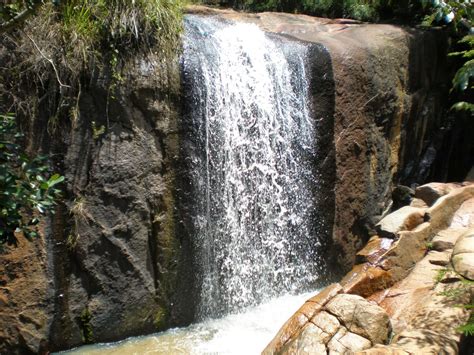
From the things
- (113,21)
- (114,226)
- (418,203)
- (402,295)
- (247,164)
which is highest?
(113,21)

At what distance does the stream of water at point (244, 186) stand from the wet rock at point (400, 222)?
778mm

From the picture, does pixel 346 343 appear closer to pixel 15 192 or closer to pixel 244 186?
pixel 244 186

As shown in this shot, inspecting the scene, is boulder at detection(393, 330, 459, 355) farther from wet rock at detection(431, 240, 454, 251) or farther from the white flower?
the white flower

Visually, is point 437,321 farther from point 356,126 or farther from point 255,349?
point 356,126

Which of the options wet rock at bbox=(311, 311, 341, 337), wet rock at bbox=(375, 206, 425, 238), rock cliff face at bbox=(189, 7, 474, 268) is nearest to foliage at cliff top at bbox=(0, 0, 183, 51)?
rock cliff face at bbox=(189, 7, 474, 268)

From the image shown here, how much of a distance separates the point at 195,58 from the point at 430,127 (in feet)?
14.3

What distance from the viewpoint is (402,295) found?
5.12 meters

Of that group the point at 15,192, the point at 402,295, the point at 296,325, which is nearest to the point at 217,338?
the point at 296,325

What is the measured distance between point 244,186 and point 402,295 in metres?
1.89

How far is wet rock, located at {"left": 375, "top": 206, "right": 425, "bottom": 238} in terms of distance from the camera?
606 cm

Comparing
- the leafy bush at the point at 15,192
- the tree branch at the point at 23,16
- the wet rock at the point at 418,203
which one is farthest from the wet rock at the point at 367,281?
the tree branch at the point at 23,16

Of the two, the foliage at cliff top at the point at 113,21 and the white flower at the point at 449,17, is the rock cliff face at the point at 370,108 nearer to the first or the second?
the white flower at the point at 449,17

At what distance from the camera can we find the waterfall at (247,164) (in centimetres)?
559

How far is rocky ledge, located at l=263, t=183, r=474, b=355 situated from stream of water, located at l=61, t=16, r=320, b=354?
31.0 inches
